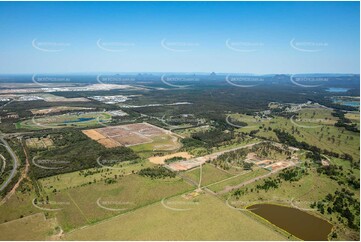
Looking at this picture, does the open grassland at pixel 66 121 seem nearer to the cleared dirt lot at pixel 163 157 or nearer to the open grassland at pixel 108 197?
the cleared dirt lot at pixel 163 157

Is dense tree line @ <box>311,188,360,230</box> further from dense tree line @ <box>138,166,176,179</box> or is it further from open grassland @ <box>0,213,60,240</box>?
open grassland @ <box>0,213,60,240</box>

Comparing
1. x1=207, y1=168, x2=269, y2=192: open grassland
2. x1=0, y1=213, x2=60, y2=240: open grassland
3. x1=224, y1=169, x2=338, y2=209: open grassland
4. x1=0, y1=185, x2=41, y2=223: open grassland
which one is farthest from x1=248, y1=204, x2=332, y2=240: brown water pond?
x1=0, y1=185, x2=41, y2=223: open grassland

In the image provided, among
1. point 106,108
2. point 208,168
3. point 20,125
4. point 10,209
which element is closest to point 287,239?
point 208,168

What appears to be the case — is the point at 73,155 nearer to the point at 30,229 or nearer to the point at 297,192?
the point at 30,229

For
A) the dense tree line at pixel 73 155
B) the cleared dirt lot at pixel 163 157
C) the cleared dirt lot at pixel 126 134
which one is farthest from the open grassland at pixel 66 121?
the cleared dirt lot at pixel 163 157

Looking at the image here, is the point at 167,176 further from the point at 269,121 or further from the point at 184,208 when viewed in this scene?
the point at 269,121

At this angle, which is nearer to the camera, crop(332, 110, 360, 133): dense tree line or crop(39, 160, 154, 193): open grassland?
crop(39, 160, 154, 193): open grassland

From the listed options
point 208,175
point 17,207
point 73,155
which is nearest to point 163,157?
point 208,175
